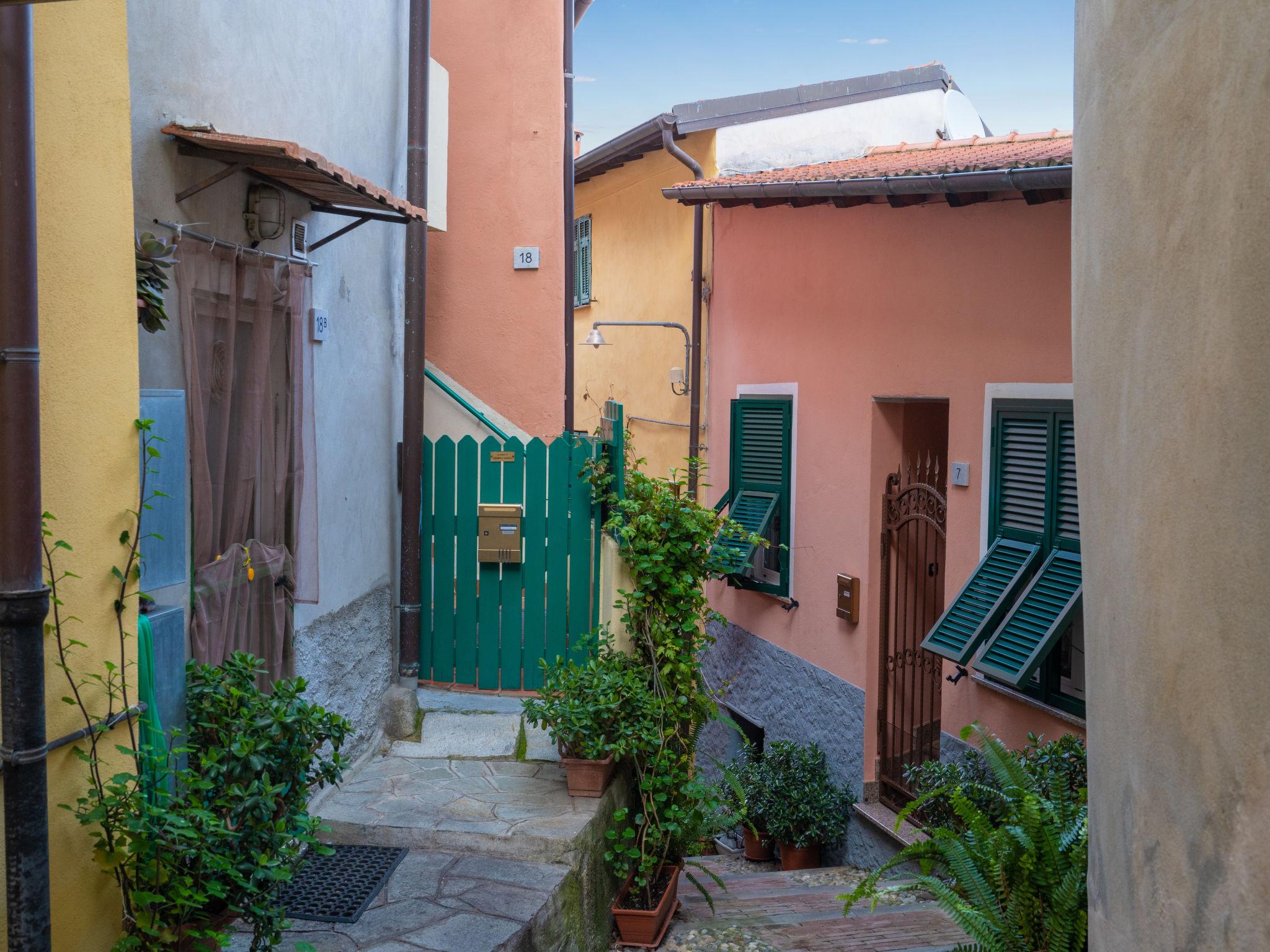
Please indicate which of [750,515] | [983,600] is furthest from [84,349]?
[750,515]

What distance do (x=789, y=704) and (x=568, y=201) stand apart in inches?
175

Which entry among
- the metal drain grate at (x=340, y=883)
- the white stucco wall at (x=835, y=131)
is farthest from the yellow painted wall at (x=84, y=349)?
the white stucco wall at (x=835, y=131)

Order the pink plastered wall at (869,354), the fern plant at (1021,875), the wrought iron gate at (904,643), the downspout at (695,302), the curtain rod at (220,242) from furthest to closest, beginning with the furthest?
the downspout at (695,302)
the wrought iron gate at (904,643)
the pink plastered wall at (869,354)
the curtain rod at (220,242)
the fern plant at (1021,875)

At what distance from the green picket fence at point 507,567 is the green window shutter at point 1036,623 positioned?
92.0 inches

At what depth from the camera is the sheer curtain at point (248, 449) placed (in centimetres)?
418

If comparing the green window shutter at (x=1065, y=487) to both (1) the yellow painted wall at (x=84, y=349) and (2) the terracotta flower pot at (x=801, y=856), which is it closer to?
(2) the terracotta flower pot at (x=801, y=856)

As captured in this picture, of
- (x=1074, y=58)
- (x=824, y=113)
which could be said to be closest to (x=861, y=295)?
(x=824, y=113)

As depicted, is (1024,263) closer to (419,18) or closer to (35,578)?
(419,18)

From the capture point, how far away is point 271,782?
3.59 metres

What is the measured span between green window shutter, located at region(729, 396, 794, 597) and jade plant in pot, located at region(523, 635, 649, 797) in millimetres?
3688

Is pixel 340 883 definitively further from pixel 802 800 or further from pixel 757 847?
pixel 757 847

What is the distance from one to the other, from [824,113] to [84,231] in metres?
9.89

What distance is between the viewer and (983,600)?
258 inches

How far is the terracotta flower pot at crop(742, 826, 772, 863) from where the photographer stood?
28.1ft
